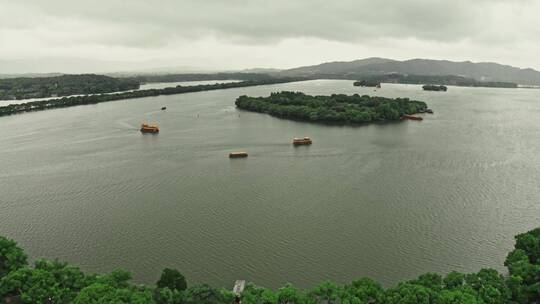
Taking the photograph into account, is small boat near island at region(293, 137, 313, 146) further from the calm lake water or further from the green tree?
the green tree

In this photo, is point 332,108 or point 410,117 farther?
point 332,108

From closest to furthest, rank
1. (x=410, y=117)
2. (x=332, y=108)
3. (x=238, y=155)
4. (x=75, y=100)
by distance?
(x=238, y=155)
(x=410, y=117)
(x=332, y=108)
(x=75, y=100)

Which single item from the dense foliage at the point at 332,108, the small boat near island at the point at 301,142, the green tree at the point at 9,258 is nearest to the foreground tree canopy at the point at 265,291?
the green tree at the point at 9,258

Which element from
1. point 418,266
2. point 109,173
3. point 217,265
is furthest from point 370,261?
point 109,173

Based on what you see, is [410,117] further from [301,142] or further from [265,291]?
[265,291]

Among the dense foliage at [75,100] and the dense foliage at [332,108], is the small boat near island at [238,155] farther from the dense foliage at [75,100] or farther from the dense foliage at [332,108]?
the dense foliage at [75,100]

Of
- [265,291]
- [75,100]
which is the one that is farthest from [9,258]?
[75,100]

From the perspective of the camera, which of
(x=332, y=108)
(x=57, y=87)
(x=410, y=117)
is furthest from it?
(x=57, y=87)
